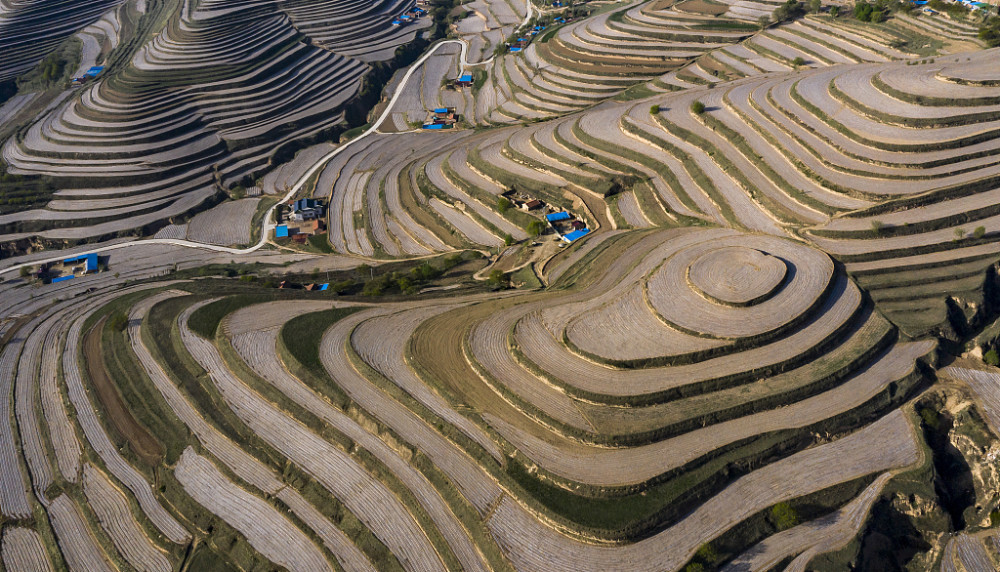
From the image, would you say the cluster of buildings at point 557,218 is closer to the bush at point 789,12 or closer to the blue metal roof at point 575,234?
the blue metal roof at point 575,234

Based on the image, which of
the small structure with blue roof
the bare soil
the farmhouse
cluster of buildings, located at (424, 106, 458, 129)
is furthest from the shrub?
the small structure with blue roof

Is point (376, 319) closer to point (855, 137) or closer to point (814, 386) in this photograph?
point (814, 386)

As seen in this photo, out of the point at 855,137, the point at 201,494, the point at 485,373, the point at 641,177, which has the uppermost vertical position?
the point at 855,137

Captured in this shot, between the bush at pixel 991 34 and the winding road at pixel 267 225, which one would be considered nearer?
the bush at pixel 991 34

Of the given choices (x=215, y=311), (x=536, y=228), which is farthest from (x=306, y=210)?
(x=536, y=228)

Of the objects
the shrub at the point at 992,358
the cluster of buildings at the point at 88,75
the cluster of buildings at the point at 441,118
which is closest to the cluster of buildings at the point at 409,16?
the cluster of buildings at the point at 441,118

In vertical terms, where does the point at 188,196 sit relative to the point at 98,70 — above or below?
below

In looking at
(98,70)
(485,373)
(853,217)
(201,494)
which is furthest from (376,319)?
(98,70)
